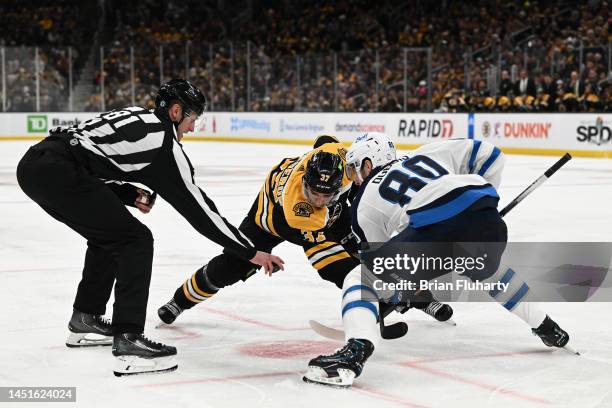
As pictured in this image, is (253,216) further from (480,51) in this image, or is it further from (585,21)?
(585,21)

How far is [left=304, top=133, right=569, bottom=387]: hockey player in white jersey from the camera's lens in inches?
145

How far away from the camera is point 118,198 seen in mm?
4109

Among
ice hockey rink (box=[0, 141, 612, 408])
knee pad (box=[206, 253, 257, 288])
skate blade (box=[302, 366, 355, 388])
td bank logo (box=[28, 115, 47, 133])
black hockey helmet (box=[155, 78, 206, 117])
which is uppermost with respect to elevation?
black hockey helmet (box=[155, 78, 206, 117])

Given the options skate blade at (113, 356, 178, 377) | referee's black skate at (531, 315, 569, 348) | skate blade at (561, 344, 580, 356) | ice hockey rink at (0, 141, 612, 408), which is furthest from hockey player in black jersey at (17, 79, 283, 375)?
skate blade at (561, 344, 580, 356)

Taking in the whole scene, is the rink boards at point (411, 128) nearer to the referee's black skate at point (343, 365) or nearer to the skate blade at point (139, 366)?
the skate blade at point (139, 366)

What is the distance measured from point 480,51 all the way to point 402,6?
760 centimetres

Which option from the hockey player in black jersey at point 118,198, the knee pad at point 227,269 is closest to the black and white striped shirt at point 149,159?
the hockey player in black jersey at point 118,198

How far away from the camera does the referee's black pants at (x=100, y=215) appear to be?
3.99 m

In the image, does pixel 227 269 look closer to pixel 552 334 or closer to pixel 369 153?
pixel 369 153

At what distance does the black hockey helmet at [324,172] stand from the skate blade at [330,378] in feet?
2.73

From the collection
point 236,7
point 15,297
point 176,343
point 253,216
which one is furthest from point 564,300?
point 236,7

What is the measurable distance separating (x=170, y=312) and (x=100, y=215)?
1.00m

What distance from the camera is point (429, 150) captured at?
159 inches

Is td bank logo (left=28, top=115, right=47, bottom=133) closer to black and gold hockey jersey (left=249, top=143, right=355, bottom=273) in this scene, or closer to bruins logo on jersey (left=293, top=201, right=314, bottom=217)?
black and gold hockey jersey (left=249, top=143, right=355, bottom=273)
